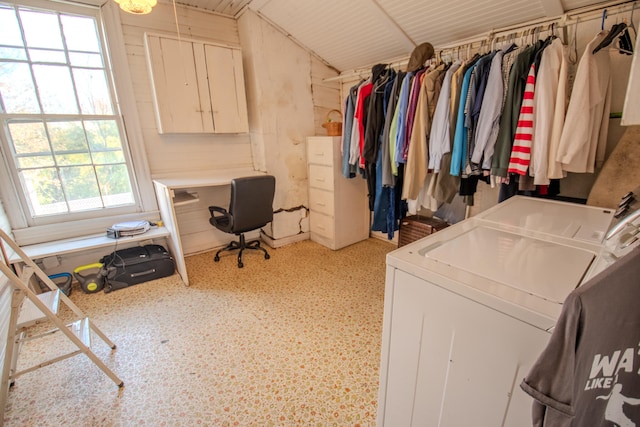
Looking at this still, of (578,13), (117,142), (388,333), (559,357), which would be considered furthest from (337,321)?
(117,142)

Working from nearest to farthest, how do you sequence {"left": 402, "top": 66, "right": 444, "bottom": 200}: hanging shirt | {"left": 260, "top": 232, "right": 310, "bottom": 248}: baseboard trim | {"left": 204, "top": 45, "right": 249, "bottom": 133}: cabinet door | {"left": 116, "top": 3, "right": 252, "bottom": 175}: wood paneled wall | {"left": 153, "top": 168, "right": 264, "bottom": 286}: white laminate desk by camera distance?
{"left": 402, "top": 66, "right": 444, "bottom": 200}: hanging shirt, {"left": 153, "top": 168, "right": 264, "bottom": 286}: white laminate desk, {"left": 116, "top": 3, "right": 252, "bottom": 175}: wood paneled wall, {"left": 204, "top": 45, "right": 249, "bottom": 133}: cabinet door, {"left": 260, "top": 232, "right": 310, "bottom": 248}: baseboard trim

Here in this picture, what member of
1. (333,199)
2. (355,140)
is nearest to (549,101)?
(355,140)

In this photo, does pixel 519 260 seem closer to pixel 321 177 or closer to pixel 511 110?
pixel 511 110

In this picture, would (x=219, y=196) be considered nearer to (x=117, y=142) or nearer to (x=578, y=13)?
(x=117, y=142)

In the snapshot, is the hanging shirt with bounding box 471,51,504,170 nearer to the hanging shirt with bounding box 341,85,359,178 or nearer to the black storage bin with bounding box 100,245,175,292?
the hanging shirt with bounding box 341,85,359,178

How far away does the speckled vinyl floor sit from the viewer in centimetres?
132

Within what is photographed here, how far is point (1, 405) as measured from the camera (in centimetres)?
115

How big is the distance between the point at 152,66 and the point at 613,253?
311 centimetres

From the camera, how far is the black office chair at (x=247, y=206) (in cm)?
248

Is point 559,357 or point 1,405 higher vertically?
point 559,357

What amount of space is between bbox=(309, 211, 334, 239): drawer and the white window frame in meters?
1.72

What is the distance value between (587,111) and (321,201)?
7.26 feet

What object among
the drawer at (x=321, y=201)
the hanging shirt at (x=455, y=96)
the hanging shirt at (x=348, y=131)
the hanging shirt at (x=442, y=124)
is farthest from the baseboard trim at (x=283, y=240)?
the hanging shirt at (x=455, y=96)

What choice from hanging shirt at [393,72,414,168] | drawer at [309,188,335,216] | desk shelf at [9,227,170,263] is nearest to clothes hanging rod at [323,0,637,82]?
hanging shirt at [393,72,414,168]
